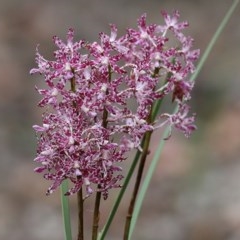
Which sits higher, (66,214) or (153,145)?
(153,145)

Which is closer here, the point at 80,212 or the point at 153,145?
the point at 80,212

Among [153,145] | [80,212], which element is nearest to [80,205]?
[80,212]

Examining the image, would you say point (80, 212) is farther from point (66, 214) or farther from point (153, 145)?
point (153, 145)

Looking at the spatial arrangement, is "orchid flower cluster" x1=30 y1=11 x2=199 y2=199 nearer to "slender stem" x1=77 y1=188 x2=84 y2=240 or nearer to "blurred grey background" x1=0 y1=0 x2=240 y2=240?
"slender stem" x1=77 y1=188 x2=84 y2=240

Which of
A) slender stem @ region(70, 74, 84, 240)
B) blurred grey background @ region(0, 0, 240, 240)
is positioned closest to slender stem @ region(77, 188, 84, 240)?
slender stem @ region(70, 74, 84, 240)

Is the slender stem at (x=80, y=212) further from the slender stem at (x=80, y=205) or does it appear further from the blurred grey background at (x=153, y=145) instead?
the blurred grey background at (x=153, y=145)

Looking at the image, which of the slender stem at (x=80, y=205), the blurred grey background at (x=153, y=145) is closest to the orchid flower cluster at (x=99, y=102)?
the slender stem at (x=80, y=205)

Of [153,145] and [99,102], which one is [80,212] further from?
[153,145]
